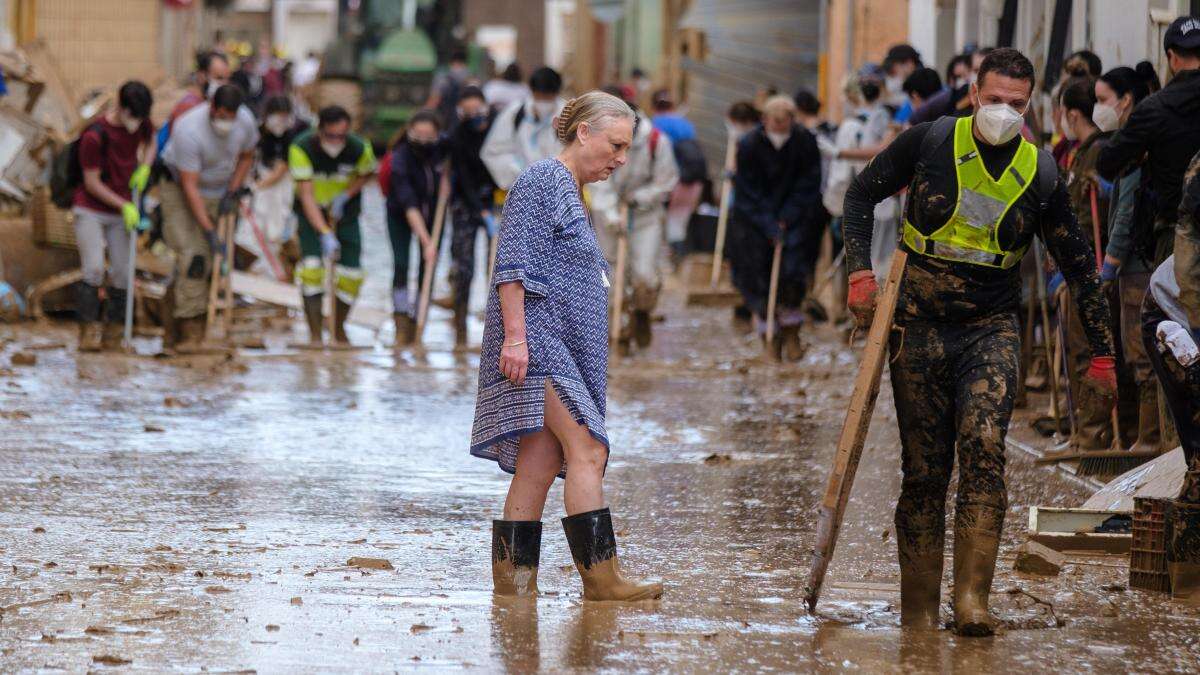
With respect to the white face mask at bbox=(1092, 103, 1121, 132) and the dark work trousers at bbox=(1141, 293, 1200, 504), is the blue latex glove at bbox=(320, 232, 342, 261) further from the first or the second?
the dark work trousers at bbox=(1141, 293, 1200, 504)

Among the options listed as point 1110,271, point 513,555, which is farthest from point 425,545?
point 1110,271

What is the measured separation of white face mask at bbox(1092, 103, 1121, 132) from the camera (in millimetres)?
8633

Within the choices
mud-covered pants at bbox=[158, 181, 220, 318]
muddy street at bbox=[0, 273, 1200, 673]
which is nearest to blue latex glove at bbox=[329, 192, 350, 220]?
mud-covered pants at bbox=[158, 181, 220, 318]

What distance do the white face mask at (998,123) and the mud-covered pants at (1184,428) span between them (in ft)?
3.41

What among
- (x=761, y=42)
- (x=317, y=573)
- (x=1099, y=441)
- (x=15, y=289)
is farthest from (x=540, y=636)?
(x=761, y=42)

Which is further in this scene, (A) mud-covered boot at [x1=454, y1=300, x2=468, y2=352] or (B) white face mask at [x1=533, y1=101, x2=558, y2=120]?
(A) mud-covered boot at [x1=454, y1=300, x2=468, y2=352]

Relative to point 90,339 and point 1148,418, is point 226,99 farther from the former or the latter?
point 1148,418

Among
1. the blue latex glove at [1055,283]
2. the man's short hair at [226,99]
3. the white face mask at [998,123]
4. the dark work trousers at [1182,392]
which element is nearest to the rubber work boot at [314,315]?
the man's short hair at [226,99]

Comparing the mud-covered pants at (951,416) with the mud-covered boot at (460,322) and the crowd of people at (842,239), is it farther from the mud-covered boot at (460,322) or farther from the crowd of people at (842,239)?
the mud-covered boot at (460,322)

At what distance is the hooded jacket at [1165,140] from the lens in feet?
25.1

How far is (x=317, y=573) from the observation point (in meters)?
6.17

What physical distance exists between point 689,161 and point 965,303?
1463 centimetres

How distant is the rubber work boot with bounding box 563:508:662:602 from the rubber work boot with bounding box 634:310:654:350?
27.2 ft

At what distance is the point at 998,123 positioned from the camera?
5.46m
